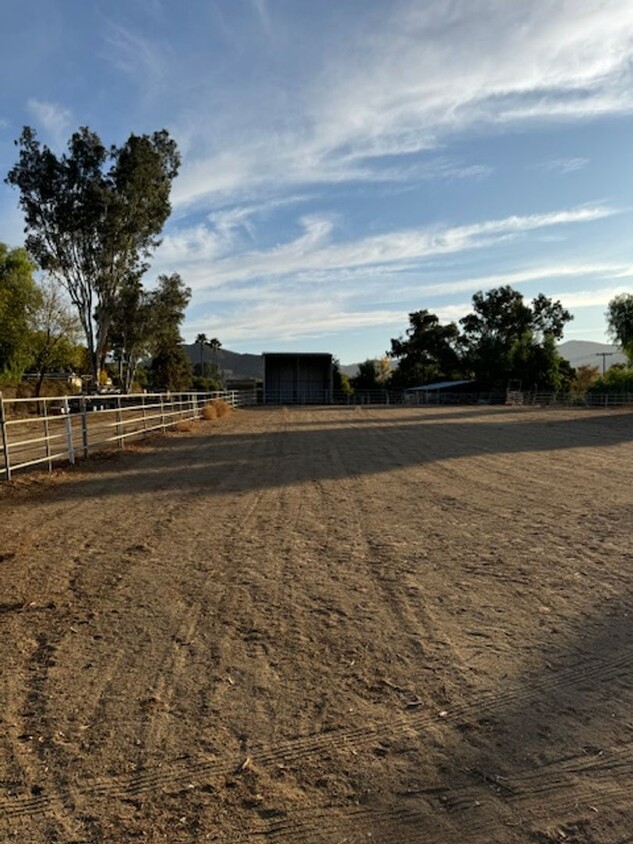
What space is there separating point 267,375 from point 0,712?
210ft

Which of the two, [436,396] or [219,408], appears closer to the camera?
[219,408]

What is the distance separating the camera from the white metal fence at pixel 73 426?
11617 mm

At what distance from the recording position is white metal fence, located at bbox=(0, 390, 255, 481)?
11.6m

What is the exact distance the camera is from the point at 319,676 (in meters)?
3.63

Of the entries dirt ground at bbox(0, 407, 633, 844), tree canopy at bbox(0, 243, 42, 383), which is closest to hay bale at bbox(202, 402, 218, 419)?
tree canopy at bbox(0, 243, 42, 383)

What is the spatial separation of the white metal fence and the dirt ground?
3882 millimetres

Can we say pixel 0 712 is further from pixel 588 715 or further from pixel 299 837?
pixel 588 715

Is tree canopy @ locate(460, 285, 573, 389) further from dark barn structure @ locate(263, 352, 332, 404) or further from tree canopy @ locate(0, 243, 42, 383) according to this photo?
tree canopy @ locate(0, 243, 42, 383)

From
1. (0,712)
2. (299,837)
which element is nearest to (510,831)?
(299,837)

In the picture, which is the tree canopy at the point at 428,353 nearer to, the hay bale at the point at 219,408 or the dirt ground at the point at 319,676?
the hay bale at the point at 219,408

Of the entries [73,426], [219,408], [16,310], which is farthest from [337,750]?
[16,310]

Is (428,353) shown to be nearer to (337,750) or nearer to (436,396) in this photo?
(436,396)

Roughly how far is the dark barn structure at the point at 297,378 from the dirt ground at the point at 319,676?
191 feet

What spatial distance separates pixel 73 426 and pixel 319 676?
1274 centimetres
